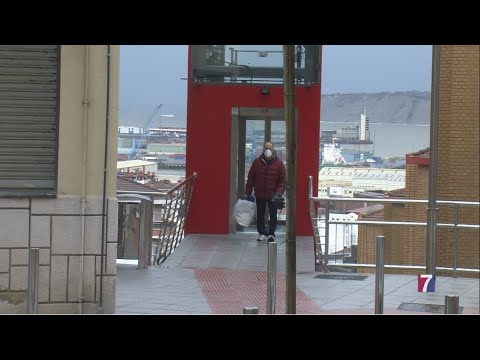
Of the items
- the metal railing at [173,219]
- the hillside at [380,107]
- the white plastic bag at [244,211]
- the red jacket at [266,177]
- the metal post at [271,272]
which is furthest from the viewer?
the hillside at [380,107]

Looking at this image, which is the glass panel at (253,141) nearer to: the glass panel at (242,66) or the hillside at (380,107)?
the glass panel at (242,66)

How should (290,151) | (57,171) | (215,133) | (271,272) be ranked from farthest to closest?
(215,133), (57,171), (271,272), (290,151)

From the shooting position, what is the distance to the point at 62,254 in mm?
10461

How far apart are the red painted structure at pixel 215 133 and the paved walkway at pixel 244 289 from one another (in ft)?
8.52

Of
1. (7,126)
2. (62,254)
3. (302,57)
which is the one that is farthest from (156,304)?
(302,57)

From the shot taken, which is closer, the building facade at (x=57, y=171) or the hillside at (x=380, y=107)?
the building facade at (x=57, y=171)

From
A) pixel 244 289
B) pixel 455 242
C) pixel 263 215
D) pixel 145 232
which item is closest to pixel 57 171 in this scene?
pixel 244 289

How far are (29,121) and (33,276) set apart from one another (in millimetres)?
2315

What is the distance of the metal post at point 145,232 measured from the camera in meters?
14.6

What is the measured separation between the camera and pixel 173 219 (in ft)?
56.3

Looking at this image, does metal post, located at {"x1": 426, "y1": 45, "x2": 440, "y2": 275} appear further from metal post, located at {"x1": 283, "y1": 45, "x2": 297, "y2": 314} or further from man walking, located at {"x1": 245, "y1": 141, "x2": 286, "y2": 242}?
man walking, located at {"x1": 245, "y1": 141, "x2": 286, "y2": 242}

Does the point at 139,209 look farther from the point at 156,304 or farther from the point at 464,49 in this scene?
the point at 464,49

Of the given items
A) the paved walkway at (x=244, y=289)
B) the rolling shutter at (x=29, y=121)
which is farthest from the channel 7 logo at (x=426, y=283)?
the rolling shutter at (x=29, y=121)

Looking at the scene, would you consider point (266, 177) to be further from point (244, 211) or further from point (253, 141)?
point (253, 141)
